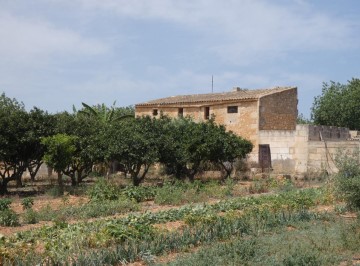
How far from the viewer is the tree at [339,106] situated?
44.4 metres

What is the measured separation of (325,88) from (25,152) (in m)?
33.7

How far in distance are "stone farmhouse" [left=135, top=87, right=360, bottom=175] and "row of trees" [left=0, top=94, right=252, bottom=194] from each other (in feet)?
14.8

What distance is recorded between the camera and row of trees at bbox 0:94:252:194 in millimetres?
22672

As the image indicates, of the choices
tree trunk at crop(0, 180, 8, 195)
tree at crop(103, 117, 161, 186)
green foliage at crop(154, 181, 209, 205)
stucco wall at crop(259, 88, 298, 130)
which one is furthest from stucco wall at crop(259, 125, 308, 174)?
tree trunk at crop(0, 180, 8, 195)

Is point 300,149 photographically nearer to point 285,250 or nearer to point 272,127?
point 272,127

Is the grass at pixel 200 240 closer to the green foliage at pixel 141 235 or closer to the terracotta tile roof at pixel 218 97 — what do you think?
the green foliage at pixel 141 235

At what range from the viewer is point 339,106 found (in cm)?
4516

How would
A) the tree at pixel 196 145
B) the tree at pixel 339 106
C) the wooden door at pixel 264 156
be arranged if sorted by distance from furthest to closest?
the tree at pixel 339 106 < the wooden door at pixel 264 156 < the tree at pixel 196 145

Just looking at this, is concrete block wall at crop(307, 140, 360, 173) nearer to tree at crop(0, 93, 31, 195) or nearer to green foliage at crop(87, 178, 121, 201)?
green foliage at crop(87, 178, 121, 201)

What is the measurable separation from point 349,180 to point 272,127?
21568 millimetres

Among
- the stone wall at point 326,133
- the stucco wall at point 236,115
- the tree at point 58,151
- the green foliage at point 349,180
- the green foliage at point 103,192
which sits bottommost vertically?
the green foliage at point 103,192

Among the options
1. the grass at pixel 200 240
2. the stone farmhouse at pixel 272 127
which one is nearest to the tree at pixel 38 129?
the grass at pixel 200 240

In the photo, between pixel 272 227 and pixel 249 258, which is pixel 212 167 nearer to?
pixel 272 227

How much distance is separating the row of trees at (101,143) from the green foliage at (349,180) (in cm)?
1108
